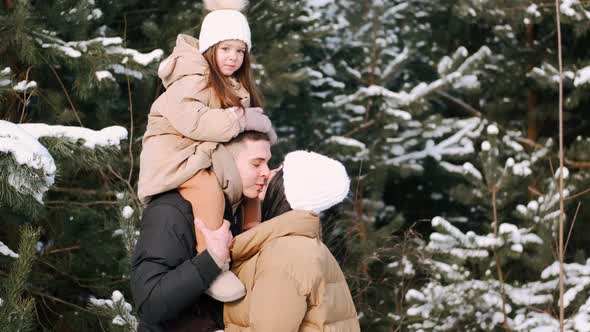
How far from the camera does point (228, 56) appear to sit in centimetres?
375

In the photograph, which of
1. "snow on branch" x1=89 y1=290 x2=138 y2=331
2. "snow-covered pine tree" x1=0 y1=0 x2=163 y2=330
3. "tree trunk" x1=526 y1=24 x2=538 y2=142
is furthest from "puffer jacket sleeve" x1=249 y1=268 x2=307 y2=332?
"tree trunk" x1=526 y1=24 x2=538 y2=142

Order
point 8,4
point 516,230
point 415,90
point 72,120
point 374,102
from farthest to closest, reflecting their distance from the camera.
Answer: point 374,102
point 415,90
point 516,230
point 72,120
point 8,4

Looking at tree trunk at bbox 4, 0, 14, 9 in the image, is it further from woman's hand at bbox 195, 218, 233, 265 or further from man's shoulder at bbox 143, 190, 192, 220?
woman's hand at bbox 195, 218, 233, 265

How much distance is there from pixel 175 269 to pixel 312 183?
1.83 feet

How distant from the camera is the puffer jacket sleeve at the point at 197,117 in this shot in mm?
3545

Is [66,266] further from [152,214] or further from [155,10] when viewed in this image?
[152,214]

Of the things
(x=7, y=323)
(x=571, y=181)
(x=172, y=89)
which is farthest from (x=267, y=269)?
(x=571, y=181)

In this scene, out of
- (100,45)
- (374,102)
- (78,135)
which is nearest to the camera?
(78,135)

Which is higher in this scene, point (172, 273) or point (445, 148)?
point (172, 273)

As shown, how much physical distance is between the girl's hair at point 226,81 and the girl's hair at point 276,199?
1.29 ft

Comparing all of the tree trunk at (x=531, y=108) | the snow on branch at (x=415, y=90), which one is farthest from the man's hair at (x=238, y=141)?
the tree trunk at (x=531, y=108)

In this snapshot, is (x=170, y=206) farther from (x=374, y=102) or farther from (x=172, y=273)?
(x=374, y=102)

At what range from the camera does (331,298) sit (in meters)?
3.21

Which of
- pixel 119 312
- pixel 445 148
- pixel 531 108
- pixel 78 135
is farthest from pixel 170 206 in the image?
pixel 531 108
